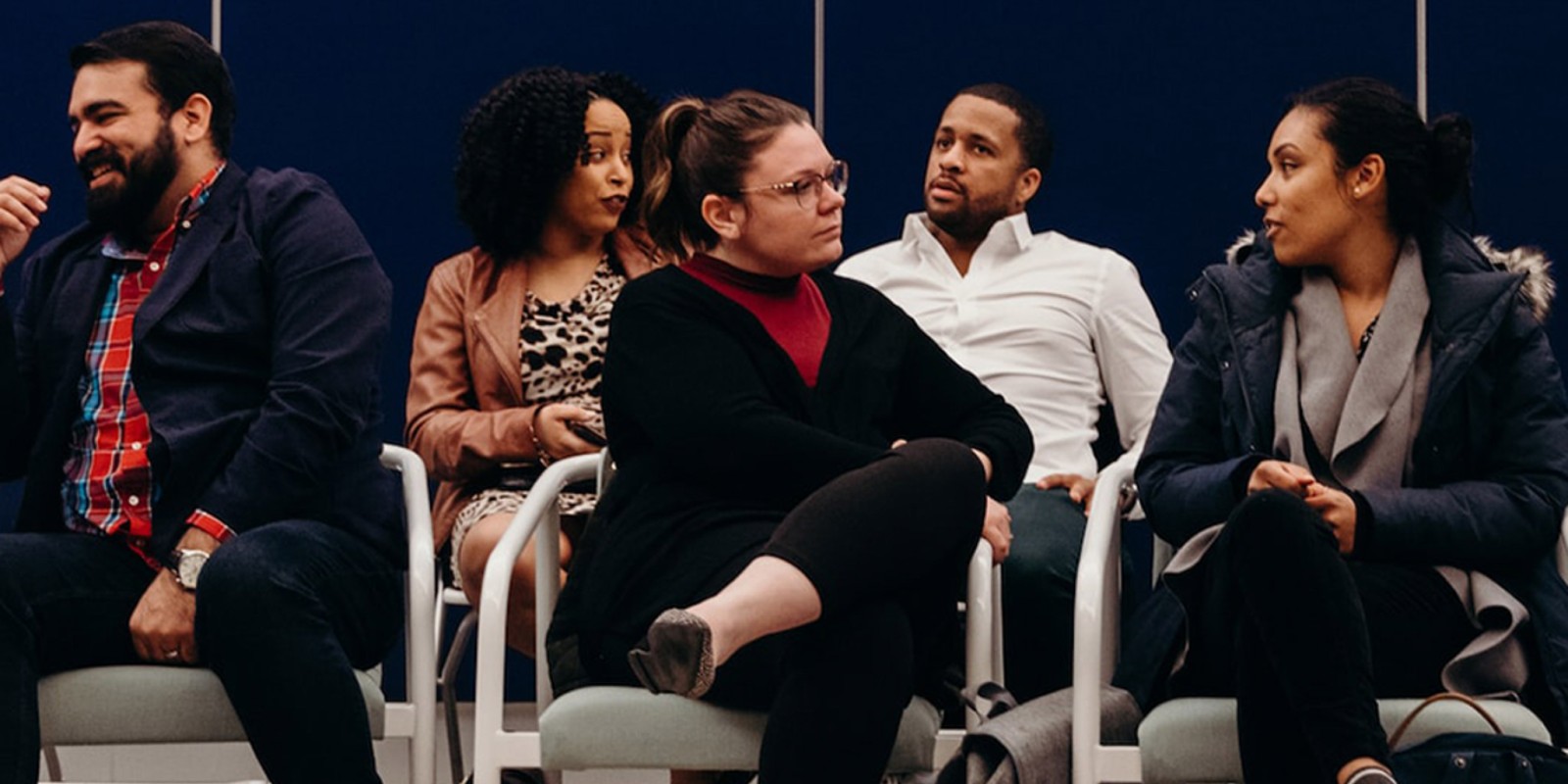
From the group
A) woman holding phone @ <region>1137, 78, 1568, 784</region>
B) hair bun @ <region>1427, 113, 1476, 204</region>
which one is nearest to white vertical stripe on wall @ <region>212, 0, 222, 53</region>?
woman holding phone @ <region>1137, 78, 1568, 784</region>

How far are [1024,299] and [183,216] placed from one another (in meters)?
1.56

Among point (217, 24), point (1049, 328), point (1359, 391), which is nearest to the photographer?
point (1359, 391)

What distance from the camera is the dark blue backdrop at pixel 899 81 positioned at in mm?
4613

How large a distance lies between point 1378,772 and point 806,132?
1.20 m

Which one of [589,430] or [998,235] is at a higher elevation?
[998,235]

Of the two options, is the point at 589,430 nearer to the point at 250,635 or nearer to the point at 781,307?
the point at 781,307

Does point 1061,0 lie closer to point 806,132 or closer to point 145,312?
point 806,132

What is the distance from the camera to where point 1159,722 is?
2.99 metres

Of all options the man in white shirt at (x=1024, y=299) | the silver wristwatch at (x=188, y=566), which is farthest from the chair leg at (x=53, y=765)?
the man in white shirt at (x=1024, y=299)

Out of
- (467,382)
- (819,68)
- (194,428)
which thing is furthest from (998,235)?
(194,428)

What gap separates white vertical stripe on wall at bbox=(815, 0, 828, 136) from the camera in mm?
4770

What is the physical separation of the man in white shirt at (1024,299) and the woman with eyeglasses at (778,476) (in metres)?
0.68

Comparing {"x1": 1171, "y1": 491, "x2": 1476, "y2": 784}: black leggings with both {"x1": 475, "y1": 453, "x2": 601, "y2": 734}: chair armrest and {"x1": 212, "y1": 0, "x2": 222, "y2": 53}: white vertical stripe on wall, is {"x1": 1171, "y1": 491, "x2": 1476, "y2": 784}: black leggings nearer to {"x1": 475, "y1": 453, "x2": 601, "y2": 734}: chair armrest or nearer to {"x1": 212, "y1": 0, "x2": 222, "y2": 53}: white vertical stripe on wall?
{"x1": 475, "y1": 453, "x2": 601, "y2": 734}: chair armrest

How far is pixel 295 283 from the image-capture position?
11.2 ft
